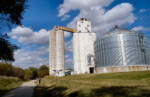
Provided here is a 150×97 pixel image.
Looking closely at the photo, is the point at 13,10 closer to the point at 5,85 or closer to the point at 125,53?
the point at 5,85

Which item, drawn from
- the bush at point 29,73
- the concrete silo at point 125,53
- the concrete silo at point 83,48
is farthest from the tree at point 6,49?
the bush at point 29,73

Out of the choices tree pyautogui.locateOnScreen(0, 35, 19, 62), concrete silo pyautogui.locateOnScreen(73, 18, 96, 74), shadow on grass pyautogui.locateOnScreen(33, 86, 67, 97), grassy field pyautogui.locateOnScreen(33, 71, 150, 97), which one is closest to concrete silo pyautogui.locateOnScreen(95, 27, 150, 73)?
concrete silo pyautogui.locateOnScreen(73, 18, 96, 74)

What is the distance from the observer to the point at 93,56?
59.7 m

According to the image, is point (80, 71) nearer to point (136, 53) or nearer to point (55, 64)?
point (55, 64)

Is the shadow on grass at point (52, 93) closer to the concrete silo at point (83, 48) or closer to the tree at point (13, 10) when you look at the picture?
the tree at point (13, 10)

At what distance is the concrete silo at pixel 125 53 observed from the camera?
43.7 metres

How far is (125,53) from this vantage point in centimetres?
4438

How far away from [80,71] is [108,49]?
17651mm

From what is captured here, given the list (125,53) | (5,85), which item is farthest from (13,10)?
(125,53)

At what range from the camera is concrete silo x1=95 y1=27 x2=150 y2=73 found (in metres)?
43.7

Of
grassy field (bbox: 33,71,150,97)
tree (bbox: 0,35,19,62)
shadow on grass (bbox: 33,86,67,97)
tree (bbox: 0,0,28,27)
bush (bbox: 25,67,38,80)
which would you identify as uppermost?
tree (bbox: 0,0,28,27)

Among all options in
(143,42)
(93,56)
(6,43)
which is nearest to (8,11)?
(6,43)

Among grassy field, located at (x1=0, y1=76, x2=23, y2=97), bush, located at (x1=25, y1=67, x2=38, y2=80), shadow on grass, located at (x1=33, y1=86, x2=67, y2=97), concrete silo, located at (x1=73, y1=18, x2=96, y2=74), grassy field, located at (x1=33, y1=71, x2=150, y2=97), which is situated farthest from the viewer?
bush, located at (x1=25, y1=67, x2=38, y2=80)

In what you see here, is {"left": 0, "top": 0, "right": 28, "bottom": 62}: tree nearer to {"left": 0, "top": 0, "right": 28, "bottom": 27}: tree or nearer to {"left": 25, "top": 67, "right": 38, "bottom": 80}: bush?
{"left": 0, "top": 0, "right": 28, "bottom": 27}: tree
